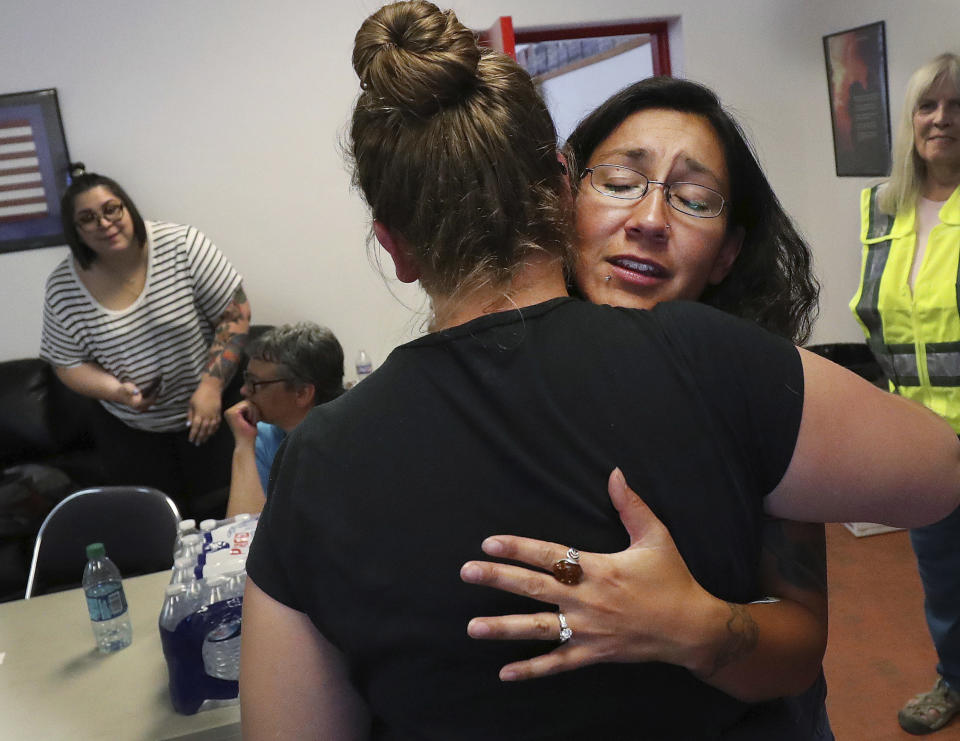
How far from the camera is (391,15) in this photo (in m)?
0.91

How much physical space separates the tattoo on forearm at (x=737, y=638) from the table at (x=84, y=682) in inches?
44.9

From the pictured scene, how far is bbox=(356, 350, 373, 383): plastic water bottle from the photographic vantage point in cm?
424

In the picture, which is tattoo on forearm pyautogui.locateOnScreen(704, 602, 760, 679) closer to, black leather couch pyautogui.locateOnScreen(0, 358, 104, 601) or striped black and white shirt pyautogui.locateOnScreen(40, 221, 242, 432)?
striped black and white shirt pyautogui.locateOnScreen(40, 221, 242, 432)

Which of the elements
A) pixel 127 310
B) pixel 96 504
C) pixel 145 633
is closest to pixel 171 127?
pixel 127 310

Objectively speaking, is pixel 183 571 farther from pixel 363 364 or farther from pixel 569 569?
pixel 363 364

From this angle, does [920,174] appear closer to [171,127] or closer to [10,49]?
[171,127]

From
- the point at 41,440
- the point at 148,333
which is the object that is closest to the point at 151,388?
the point at 148,333

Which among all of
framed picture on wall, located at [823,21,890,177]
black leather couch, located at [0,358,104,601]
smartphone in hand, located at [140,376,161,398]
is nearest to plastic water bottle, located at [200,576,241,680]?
smartphone in hand, located at [140,376,161,398]

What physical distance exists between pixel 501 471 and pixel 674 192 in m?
0.60

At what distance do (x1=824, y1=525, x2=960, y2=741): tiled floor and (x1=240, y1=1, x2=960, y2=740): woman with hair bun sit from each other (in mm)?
2107

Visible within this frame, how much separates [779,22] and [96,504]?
396cm

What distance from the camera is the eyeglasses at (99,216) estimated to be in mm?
3439

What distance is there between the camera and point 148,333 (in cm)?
355

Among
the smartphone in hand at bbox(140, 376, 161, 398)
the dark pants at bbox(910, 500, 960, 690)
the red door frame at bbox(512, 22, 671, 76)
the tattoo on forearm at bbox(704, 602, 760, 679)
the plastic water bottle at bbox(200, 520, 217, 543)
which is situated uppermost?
the red door frame at bbox(512, 22, 671, 76)
